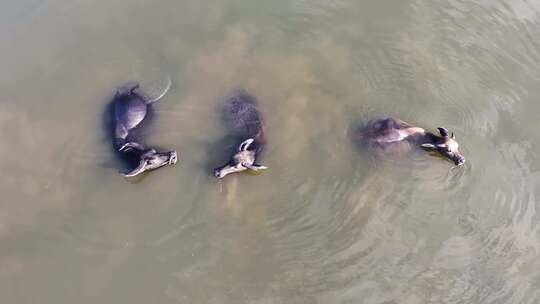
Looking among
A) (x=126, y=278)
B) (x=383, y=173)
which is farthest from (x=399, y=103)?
(x=126, y=278)

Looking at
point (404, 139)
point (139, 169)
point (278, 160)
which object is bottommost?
point (139, 169)

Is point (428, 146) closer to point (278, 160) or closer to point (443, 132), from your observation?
point (443, 132)

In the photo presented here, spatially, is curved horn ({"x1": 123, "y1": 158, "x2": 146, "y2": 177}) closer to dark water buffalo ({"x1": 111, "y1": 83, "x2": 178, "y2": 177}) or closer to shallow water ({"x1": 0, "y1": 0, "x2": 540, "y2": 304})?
dark water buffalo ({"x1": 111, "y1": 83, "x2": 178, "y2": 177})

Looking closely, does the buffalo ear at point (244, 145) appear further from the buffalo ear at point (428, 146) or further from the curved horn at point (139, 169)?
the buffalo ear at point (428, 146)

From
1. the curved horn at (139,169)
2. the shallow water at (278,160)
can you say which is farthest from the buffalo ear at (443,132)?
the curved horn at (139,169)

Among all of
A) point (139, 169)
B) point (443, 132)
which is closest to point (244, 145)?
point (139, 169)

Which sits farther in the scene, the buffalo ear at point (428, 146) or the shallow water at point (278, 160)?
the buffalo ear at point (428, 146)
